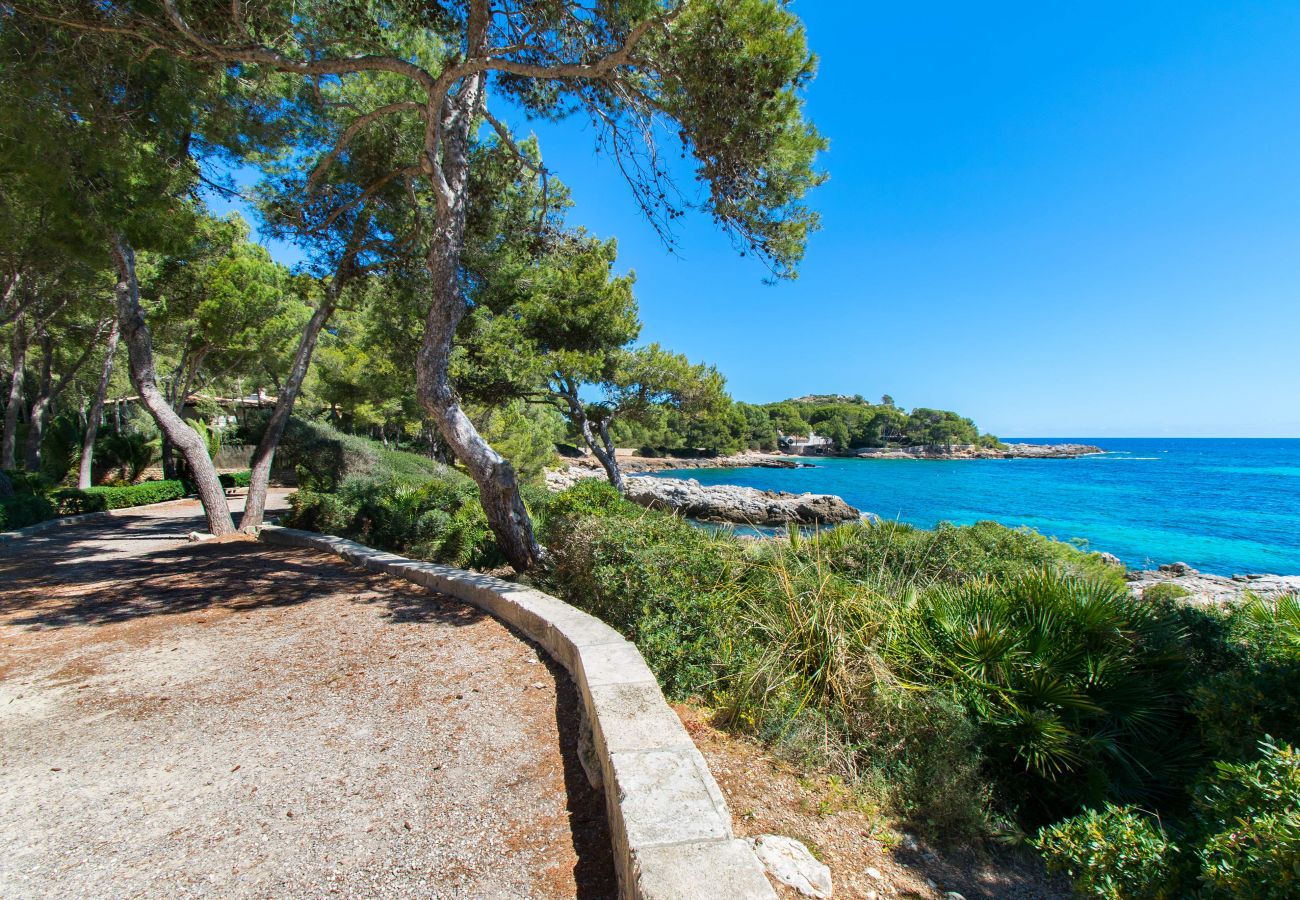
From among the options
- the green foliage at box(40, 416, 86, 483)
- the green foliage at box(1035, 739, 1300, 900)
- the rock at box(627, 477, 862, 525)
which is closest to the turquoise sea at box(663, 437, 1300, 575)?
the rock at box(627, 477, 862, 525)

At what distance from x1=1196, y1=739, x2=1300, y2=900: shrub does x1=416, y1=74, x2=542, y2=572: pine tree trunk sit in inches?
203

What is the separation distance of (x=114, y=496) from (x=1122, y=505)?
47.9 metres

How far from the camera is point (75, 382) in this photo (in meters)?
23.4

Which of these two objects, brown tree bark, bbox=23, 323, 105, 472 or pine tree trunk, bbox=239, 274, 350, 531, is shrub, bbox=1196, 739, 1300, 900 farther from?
brown tree bark, bbox=23, 323, 105, 472

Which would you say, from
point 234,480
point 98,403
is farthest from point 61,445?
point 98,403

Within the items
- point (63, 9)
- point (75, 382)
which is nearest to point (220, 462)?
point (75, 382)

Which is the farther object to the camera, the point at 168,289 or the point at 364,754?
the point at 168,289

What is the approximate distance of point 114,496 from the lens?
44.3 feet

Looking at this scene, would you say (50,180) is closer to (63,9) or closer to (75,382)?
(63,9)

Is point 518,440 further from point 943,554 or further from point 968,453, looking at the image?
point 968,453

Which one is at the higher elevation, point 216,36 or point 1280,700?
point 216,36

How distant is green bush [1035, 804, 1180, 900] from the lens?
1.92m

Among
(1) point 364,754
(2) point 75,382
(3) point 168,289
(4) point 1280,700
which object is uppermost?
(3) point 168,289

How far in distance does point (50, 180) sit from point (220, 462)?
71.1 ft
